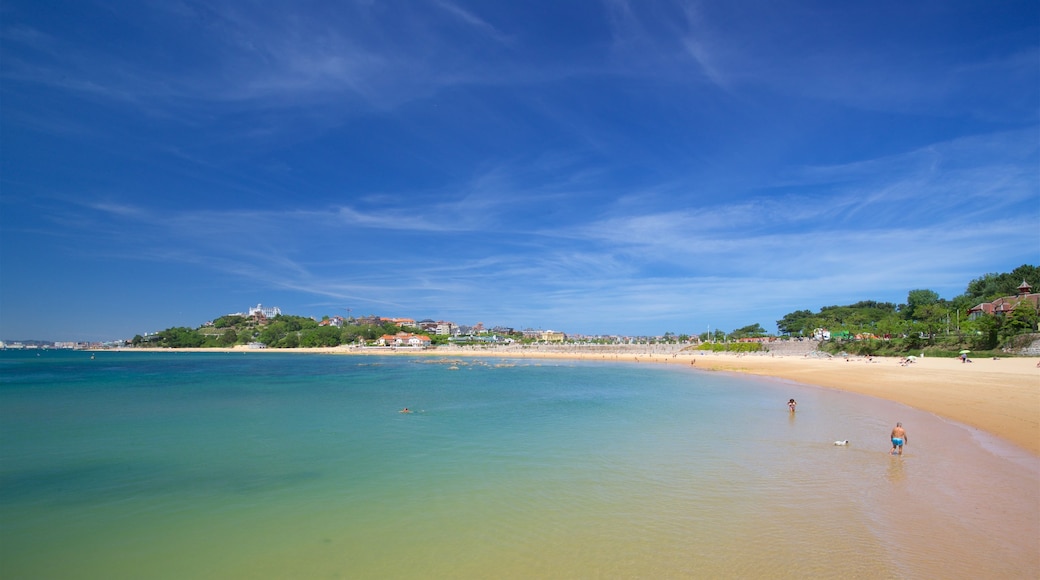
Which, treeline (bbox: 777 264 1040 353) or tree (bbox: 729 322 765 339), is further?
tree (bbox: 729 322 765 339)

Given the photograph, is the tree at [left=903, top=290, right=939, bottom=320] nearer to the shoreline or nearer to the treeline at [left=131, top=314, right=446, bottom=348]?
the shoreline

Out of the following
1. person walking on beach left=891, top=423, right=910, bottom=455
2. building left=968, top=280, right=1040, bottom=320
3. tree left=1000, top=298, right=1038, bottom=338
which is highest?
building left=968, top=280, right=1040, bottom=320

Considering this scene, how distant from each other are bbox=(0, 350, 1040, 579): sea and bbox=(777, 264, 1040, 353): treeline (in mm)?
30015

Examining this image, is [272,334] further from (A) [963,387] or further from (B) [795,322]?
(A) [963,387]

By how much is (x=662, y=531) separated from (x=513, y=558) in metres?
2.27

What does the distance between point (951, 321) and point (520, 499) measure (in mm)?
66291

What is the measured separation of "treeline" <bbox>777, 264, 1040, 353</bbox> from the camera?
3694cm

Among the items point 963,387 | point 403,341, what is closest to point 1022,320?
point 963,387

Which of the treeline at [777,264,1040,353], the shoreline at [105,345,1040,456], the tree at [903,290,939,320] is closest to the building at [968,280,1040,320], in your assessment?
the treeline at [777,264,1040,353]

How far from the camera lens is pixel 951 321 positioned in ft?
180

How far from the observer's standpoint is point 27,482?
10.4m

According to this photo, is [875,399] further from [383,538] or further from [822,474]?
[383,538]

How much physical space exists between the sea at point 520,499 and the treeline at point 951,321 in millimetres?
30015

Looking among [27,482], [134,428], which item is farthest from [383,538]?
[134,428]
